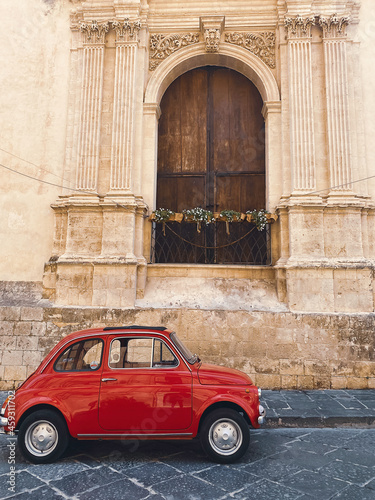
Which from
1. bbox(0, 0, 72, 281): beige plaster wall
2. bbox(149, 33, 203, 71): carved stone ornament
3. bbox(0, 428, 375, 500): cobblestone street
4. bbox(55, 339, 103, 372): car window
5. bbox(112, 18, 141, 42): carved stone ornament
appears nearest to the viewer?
bbox(0, 428, 375, 500): cobblestone street

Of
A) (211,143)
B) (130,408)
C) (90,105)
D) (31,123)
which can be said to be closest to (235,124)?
(211,143)

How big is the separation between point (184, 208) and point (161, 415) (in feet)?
20.4

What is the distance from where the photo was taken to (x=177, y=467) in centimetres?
398

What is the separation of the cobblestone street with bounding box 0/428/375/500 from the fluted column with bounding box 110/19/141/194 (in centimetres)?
544

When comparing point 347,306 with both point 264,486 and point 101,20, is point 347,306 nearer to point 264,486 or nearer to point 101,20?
point 264,486

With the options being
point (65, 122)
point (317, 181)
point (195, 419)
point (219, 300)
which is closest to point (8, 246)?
point (65, 122)

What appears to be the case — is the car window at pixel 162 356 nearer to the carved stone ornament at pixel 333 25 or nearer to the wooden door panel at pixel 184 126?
the wooden door panel at pixel 184 126

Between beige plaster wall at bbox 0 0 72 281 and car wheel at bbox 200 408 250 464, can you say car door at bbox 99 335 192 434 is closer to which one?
car wheel at bbox 200 408 250 464

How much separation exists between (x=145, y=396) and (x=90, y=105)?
6968 millimetres

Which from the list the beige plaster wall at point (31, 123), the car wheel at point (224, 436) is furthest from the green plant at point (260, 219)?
the car wheel at point (224, 436)

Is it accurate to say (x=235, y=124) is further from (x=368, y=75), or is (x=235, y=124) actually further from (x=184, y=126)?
(x=368, y=75)

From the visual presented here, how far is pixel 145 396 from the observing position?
13.5 ft

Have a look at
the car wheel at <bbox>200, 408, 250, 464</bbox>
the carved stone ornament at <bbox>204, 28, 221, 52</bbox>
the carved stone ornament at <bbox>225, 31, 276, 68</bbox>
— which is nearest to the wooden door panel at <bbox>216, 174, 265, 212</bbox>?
the carved stone ornament at <bbox>225, 31, 276, 68</bbox>

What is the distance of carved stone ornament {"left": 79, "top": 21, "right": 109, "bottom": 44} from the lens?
8891 millimetres
